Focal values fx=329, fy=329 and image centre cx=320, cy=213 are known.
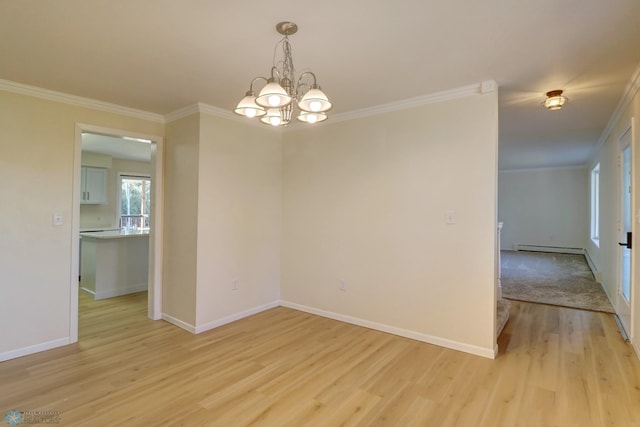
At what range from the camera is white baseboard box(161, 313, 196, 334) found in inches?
138

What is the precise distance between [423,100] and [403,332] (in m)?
2.35

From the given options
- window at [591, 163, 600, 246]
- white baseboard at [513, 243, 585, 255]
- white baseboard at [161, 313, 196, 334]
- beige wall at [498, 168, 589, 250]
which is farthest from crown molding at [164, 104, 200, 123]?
white baseboard at [513, 243, 585, 255]

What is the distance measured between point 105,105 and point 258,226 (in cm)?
207

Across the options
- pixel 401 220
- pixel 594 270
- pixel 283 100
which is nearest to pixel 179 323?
pixel 401 220

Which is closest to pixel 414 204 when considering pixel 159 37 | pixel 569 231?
pixel 159 37

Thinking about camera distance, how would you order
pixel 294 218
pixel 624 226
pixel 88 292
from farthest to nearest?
pixel 88 292 < pixel 294 218 < pixel 624 226

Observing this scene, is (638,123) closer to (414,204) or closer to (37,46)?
(414,204)

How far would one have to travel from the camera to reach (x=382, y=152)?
11.6ft

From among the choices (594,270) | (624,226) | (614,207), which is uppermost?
(614,207)

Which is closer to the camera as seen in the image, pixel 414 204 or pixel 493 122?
pixel 493 122

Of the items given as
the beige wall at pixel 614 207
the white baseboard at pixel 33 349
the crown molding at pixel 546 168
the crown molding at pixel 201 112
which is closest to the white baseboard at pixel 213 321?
the white baseboard at pixel 33 349

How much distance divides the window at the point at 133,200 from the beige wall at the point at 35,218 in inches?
169

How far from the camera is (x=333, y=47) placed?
224 cm

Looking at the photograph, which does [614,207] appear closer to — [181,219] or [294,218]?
[294,218]
